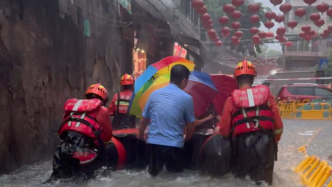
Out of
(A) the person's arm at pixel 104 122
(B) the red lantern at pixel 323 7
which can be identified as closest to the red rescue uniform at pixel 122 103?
→ (A) the person's arm at pixel 104 122

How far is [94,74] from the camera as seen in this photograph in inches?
411

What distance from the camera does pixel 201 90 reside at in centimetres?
572

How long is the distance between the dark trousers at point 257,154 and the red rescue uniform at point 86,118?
1.55 metres

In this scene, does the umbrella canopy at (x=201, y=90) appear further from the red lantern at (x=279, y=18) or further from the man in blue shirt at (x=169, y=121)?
the red lantern at (x=279, y=18)

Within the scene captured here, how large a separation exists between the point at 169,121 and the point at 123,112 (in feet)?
10.8

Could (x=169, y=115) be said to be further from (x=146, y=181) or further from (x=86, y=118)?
(x=86, y=118)

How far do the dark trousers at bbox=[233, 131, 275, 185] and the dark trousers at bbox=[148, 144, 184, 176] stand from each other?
68 centimetres

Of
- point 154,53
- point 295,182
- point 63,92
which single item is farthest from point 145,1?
point 295,182

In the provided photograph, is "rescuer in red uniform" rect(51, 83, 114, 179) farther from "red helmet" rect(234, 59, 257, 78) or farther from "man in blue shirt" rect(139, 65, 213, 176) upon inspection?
"red helmet" rect(234, 59, 257, 78)

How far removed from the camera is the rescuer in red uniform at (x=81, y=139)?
4.63 meters

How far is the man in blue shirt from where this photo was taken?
4.52 meters

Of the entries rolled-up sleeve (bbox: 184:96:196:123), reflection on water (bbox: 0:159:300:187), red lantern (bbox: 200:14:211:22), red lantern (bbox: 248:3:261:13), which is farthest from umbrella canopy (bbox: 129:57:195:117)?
red lantern (bbox: 200:14:211:22)

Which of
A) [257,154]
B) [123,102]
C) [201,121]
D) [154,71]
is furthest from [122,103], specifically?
[257,154]

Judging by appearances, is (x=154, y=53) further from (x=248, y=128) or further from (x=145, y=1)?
(x=248, y=128)
